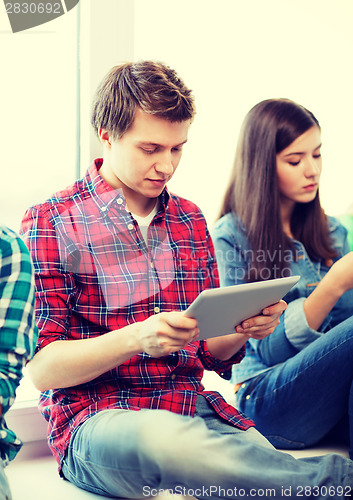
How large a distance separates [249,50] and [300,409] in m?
1.31

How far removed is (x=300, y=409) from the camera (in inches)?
62.9

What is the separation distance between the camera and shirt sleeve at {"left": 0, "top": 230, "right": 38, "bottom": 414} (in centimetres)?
98

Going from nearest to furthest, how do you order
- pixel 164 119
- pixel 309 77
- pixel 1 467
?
pixel 1 467, pixel 164 119, pixel 309 77

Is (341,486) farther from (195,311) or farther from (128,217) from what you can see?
(128,217)

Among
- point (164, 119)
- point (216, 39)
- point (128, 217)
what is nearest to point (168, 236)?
point (128, 217)

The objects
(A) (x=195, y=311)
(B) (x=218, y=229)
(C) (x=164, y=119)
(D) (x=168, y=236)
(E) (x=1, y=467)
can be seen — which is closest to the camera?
(E) (x=1, y=467)

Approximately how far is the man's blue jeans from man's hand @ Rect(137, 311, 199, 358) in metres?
0.12

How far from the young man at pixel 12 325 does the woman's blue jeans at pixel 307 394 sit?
0.80 meters

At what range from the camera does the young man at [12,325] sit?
3.18ft

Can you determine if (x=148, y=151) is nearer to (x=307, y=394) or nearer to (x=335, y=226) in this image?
(x=307, y=394)

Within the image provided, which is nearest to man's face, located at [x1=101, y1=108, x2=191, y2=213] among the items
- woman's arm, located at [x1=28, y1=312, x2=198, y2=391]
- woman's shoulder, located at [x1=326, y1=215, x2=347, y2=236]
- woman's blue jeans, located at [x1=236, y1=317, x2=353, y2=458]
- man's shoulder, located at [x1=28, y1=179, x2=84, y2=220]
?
man's shoulder, located at [x1=28, y1=179, x2=84, y2=220]

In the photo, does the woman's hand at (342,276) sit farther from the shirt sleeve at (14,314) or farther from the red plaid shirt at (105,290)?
the shirt sleeve at (14,314)

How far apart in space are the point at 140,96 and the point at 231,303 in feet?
1.61

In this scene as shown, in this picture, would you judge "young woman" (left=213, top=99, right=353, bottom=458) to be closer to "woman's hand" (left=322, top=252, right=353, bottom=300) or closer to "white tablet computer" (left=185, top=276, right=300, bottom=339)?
"woman's hand" (left=322, top=252, right=353, bottom=300)
